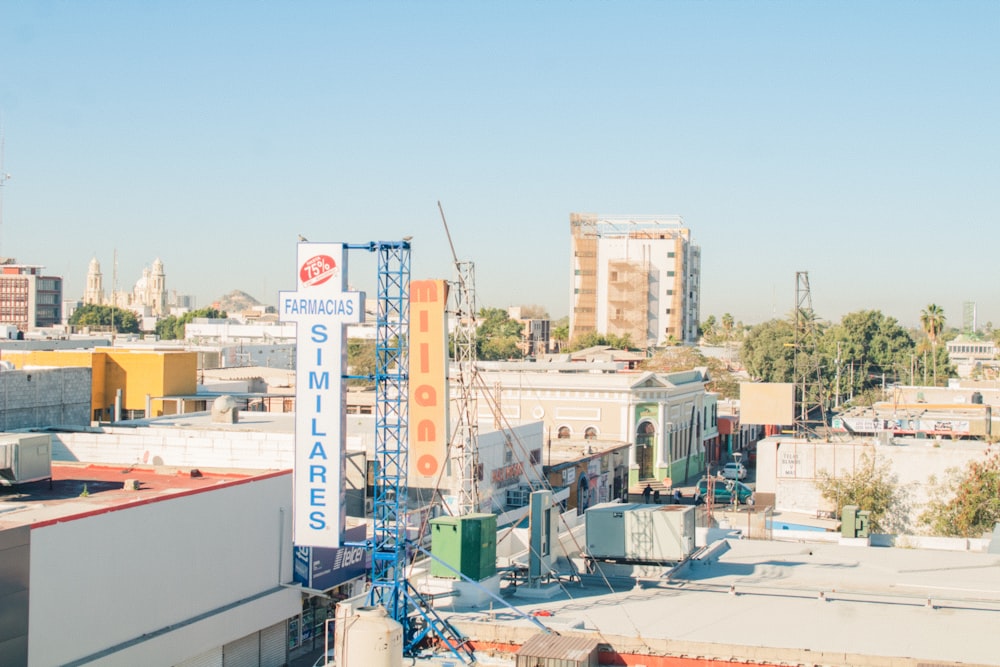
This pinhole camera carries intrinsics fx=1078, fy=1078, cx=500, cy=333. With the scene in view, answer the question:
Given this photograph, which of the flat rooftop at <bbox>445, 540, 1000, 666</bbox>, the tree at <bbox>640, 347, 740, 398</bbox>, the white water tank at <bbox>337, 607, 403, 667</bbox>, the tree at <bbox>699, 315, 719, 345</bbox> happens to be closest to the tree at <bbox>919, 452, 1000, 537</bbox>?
the flat rooftop at <bbox>445, 540, 1000, 666</bbox>

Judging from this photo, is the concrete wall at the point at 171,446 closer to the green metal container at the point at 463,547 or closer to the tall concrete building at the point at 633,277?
the green metal container at the point at 463,547

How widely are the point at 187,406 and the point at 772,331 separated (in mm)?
74748

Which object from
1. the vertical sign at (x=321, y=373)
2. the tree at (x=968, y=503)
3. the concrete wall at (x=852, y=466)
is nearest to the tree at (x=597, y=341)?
the concrete wall at (x=852, y=466)

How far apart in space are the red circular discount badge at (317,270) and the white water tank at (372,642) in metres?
7.43

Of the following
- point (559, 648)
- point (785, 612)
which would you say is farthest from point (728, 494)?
point (559, 648)

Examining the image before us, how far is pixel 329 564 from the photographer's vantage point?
100 feet

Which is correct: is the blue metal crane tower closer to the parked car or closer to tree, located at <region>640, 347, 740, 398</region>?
the parked car

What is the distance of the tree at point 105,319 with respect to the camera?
592 ft

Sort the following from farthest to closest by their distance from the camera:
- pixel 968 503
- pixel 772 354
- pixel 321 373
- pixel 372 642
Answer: pixel 772 354, pixel 968 503, pixel 321 373, pixel 372 642

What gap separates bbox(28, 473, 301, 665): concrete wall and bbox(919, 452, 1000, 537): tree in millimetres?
25273

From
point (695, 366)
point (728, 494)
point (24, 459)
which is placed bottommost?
point (728, 494)

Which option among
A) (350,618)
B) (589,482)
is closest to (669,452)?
(589,482)

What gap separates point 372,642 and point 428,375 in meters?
17.4

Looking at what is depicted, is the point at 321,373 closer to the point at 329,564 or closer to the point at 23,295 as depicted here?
the point at 329,564
